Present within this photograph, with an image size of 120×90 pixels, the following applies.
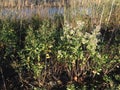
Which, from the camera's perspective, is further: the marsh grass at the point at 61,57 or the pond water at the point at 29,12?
the pond water at the point at 29,12

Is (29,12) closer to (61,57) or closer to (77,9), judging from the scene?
(77,9)

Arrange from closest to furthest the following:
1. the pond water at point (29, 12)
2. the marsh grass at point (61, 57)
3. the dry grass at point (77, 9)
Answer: the marsh grass at point (61, 57) → the dry grass at point (77, 9) → the pond water at point (29, 12)

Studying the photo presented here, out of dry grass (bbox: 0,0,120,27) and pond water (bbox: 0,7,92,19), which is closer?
dry grass (bbox: 0,0,120,27)

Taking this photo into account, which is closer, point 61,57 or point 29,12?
point 61,57

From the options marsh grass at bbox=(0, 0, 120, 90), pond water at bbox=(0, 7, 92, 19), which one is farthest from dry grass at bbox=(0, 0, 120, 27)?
marsh grass at bbox=(0, 0, 120, 90)

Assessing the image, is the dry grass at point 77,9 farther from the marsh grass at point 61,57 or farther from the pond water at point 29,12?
the marsh grass at point 61,57

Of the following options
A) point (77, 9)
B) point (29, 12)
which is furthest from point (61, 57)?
point (29, 12)

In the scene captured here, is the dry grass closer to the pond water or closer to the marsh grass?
the pond water

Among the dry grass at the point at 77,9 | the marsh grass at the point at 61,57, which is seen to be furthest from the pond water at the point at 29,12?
the marsh grass at the point at 61,57

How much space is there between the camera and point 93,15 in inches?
216

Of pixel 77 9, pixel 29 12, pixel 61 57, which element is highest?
pixel 77 9

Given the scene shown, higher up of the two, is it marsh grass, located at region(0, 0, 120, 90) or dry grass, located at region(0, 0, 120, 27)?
dry grass, located at region(0, 0, 120, 27)

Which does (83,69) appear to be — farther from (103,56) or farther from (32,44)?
(32,44)

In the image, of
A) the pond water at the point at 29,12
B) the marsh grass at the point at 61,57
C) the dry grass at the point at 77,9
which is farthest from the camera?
the pond water at the point at 29,12
